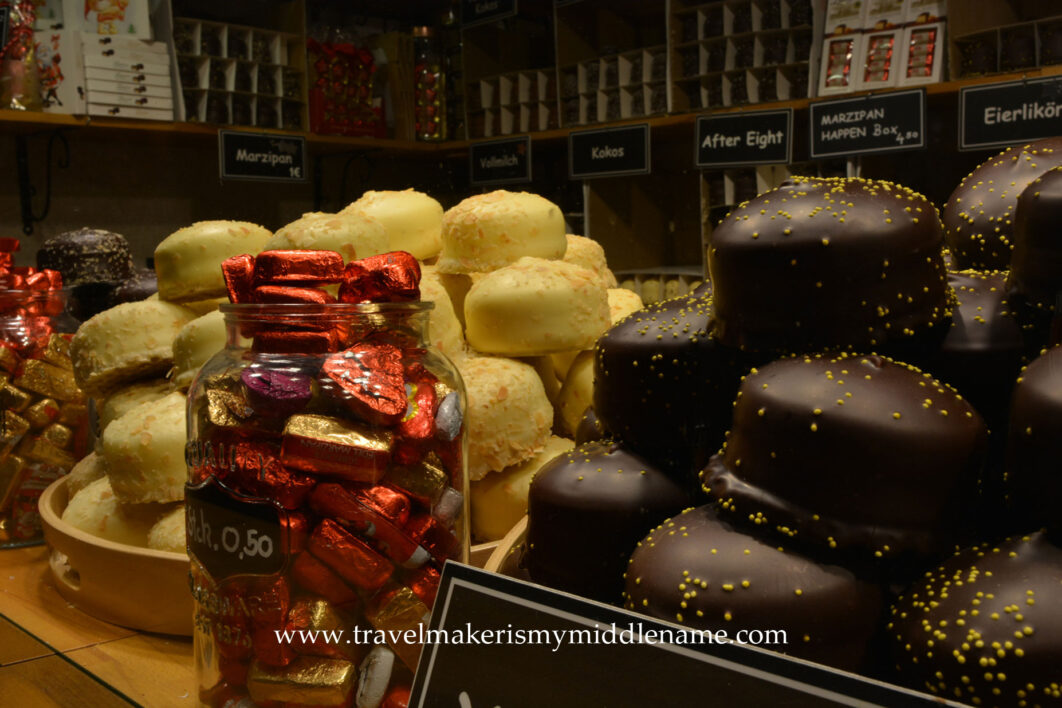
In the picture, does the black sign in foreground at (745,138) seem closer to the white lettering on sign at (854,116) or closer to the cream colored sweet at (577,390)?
the white lettering on sign at (854,116)

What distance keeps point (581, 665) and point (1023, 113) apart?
169 cm

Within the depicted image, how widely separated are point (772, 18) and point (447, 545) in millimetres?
2248

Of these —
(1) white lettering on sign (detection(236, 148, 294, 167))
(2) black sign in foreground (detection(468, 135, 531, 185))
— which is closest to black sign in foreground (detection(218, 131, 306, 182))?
(1) white lettering on sign (detection(236, 148, 294, 167))

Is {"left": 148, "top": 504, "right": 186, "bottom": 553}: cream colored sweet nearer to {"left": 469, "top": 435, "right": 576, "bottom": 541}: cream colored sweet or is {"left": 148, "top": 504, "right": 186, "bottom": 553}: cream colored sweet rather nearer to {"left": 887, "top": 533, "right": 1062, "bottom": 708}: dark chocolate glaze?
{"left": 469, "top": 435, "right": 576, "bottom": 541}: cream colored sweet

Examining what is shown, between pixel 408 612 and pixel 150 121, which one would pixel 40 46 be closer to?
pixel 150 121

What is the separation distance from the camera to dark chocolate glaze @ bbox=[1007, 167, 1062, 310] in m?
0.57

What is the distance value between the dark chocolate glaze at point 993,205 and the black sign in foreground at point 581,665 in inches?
18.4

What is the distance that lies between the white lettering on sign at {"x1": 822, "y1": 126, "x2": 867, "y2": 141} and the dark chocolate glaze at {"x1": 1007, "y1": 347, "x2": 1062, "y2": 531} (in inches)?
62.6

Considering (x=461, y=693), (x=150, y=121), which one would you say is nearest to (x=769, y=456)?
(x=461, y=693)

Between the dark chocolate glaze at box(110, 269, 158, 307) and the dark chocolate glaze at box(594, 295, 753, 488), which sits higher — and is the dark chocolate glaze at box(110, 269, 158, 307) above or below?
above

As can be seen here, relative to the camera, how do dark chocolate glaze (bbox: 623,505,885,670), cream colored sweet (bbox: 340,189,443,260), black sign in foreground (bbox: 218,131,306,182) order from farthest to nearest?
black sign in foreground (bbox: 218,131,306,182), cream colored sweet (bbox: 340,189,443,260), dark chocolate glaze (bbox: 623,505,885,670)

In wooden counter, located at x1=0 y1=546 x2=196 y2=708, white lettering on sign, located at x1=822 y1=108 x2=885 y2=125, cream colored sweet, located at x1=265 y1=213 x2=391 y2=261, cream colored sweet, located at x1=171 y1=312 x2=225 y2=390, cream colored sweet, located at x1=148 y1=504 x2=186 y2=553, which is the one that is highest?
white lettering on sign, located at x1=822 y1=108 x2=885 y2=125

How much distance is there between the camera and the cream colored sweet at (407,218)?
4.25ft

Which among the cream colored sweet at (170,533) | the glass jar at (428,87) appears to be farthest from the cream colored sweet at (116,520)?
the glass jar at (428,87)
